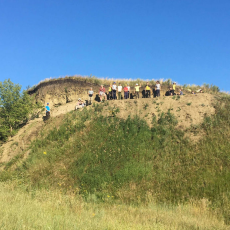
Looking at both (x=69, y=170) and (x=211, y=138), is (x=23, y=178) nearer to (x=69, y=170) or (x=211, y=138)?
(x=69, y=170)

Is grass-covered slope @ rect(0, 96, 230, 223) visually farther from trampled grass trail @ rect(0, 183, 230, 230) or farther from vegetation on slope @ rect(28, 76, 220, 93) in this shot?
vegetation on slope @ rect(28, 76, 220, 93)

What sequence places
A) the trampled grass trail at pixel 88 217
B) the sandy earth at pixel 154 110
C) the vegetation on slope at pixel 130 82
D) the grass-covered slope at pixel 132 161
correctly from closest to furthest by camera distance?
the trampled grass trail at pixel 88 217 < the grass-covered slope at pixel 132 161 < the sandy earth at pixel 154 110 < the vegetation on slope at pixel 130 82

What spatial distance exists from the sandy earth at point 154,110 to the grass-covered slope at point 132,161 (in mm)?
665

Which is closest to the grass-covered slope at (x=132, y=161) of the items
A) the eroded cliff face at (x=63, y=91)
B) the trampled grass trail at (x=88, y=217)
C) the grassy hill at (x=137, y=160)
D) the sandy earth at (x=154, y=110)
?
the grassy hill at (x=137, y=160)

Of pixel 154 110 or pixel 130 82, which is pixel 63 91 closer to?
pixel 130 82

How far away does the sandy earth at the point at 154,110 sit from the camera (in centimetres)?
1645

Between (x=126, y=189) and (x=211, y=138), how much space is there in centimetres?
677

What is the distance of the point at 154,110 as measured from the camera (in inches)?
693

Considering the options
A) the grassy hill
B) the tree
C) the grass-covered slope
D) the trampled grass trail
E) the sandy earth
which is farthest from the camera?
the tree

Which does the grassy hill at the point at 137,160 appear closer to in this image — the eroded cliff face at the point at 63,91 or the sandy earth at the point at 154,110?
the sandy earth at the point at 154,110

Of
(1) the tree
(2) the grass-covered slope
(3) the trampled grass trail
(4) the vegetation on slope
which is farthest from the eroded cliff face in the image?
(3) the trampled grass trail

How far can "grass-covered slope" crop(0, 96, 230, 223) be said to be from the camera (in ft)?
36.6

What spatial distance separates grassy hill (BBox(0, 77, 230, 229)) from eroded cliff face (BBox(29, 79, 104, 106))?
738 centimetres

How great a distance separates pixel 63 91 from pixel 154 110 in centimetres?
1410
